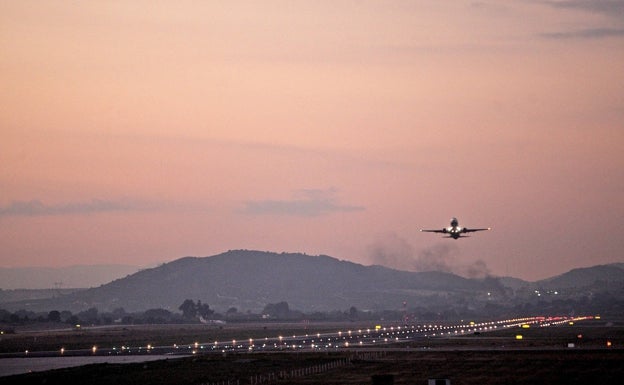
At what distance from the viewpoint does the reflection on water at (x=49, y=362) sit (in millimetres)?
118625

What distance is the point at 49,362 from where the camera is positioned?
132 metres

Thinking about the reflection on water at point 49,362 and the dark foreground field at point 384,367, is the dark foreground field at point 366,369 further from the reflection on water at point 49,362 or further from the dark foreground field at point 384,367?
the reflection on water at point 49,362

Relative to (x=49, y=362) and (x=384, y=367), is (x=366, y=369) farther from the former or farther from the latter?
(x=49, y=362)

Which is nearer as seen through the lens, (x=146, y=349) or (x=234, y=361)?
(x=234, y=361)

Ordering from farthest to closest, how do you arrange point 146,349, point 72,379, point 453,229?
point 146,349
point 453,229
point 72,379

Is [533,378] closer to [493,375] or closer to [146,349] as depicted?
[493,375]

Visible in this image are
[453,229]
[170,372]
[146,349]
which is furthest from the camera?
[146,349]

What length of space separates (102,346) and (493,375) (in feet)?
303

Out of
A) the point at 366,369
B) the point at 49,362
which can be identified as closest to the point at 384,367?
the point at 366,369

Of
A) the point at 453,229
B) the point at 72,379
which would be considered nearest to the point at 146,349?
the point at 453,229

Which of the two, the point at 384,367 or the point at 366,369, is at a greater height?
the point at 384,367

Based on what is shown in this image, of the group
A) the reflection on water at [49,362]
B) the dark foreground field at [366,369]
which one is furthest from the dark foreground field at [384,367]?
the reflection on water at [49,362]

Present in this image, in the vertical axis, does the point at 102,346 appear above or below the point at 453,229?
below

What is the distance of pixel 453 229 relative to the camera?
15125cm
